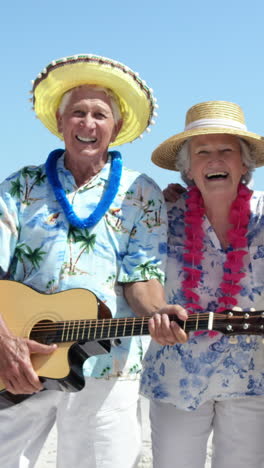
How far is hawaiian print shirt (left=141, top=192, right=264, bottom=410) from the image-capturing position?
3246mm

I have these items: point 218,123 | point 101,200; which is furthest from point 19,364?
point 218,123

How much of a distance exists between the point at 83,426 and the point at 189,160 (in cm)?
157

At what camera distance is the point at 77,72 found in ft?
11.1

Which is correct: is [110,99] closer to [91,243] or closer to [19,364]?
[91,243]

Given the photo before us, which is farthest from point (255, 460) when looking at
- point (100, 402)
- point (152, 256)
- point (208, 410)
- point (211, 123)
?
point (211, 123)

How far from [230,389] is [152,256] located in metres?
0.80

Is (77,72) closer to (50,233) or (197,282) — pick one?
(50,233)

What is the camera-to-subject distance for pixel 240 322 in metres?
2.80

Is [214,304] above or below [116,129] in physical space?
below

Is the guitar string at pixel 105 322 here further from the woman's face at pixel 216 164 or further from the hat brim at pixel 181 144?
the hat brim at pixel 181 144

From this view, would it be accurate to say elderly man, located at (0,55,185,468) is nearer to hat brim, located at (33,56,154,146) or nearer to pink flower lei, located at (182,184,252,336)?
hat brim, located at (33,56,154,146)

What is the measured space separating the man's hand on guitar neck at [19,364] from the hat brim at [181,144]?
1.37 meters

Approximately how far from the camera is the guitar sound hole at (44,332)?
3.04 meters

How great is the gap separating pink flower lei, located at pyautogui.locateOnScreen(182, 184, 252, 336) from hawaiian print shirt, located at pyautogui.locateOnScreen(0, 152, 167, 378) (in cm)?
19
